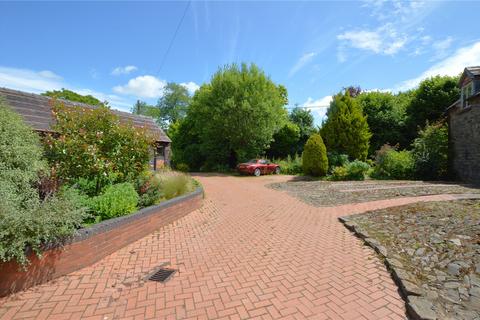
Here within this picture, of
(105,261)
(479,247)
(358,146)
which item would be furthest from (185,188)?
(358,146)

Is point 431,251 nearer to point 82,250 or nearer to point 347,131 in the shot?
point 82,250

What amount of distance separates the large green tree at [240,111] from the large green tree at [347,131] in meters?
4.70

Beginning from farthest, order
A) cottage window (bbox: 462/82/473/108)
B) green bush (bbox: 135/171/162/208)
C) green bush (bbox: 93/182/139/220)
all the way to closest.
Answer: cottage window (bbox: 462/82/473/108), green bush (bbox: 135/171/162/208), green bush (bbox: 93/182/139/220)

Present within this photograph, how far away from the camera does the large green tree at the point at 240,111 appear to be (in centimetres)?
2030

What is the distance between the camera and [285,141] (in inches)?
971

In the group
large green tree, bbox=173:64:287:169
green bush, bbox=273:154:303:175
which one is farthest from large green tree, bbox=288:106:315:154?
green bush, bbox=273:154:303:175

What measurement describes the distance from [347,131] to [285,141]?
738 cm

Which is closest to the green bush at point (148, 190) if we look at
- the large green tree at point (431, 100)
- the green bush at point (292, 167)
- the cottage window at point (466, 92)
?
the green bush at point (292, 167)

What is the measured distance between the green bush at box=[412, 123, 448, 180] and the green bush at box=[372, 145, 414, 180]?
0.37 m

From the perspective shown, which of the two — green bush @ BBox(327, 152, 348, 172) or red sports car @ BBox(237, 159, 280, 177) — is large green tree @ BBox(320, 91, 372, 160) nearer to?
green bush @ BBox(327, 152, 348, 172)

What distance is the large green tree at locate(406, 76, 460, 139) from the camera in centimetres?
2084

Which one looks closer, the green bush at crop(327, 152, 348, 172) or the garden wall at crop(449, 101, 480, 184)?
the garden wall at crop(449, 101, 480, 184)

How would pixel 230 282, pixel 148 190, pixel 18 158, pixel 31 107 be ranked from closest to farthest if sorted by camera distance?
1. pixel 230 282
2. pixel 18 158
3. pixel 148 190
4. pixel 31 107

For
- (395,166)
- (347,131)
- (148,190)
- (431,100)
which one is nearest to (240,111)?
(347,131)
